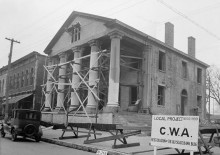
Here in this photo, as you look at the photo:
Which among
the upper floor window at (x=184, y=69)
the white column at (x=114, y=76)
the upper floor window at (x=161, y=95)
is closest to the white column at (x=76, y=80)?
the white column at (x=114, y=76)

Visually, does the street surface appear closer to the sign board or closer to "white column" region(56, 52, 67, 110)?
the sign board

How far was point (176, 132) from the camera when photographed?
23.1ft

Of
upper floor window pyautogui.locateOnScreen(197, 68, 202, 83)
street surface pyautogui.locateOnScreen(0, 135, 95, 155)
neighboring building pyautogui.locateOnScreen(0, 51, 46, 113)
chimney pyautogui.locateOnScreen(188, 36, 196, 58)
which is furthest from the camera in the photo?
neighboring building pyautogui.locateOnScreen(0, 51, 46, 113)

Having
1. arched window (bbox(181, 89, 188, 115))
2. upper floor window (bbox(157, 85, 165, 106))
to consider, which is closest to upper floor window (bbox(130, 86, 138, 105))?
upper floor window (bbox(157, 85, 165, 106))

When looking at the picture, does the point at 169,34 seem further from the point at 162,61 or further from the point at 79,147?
the point at 79,147

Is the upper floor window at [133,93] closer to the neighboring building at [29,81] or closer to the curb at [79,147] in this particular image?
the curb at [79,147]

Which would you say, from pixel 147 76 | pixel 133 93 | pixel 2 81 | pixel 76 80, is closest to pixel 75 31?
pixel 76 80

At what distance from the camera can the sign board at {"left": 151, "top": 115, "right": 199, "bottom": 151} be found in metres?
6.79

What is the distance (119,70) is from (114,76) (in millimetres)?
936

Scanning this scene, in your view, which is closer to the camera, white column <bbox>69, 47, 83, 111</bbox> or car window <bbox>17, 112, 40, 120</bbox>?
car window <bbox>17, 112, 40, 120</bbox>

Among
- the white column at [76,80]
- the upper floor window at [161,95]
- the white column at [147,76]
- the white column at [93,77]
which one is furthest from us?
the upper floor window at [161,95]

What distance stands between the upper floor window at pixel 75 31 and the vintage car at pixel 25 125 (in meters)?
13.2

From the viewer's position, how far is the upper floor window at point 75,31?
26.3 meters

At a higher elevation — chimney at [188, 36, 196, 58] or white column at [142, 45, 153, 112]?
chimney at [188, 36, 196, 58]
